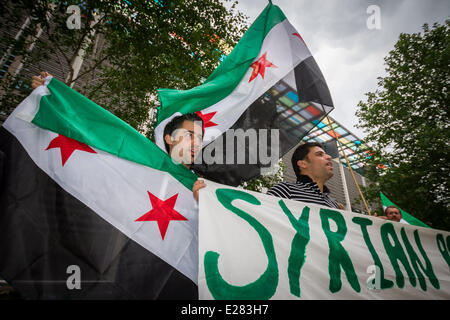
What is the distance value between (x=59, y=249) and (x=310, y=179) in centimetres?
235

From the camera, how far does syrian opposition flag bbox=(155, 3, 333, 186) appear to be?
226cm

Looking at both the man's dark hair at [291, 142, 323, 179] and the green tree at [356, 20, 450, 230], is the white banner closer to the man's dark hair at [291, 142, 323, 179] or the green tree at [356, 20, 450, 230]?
the man's dark hair at [291, 142, 323, 179]

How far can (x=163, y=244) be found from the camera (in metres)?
1.58

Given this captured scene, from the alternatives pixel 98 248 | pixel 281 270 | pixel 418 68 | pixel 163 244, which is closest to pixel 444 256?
pixel 281 270

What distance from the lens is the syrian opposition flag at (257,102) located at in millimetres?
2258

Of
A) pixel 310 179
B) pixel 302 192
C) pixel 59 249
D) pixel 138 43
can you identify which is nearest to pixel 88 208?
pixel 59 249

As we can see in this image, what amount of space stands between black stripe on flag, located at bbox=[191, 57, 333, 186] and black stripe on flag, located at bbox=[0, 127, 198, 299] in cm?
118

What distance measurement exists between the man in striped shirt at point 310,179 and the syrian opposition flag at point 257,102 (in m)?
0.26

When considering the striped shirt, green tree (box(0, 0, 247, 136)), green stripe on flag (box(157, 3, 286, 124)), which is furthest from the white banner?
green tree (box(0, 0, 247, 136))

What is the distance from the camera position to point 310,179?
238 cm

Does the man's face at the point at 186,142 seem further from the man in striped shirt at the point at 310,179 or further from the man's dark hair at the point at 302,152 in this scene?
the man's dark hair at the point at 302,152

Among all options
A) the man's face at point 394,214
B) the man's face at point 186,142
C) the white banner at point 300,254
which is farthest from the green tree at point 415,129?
the man's face at point 186,142

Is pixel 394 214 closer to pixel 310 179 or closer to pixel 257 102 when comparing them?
pixel 310 179
